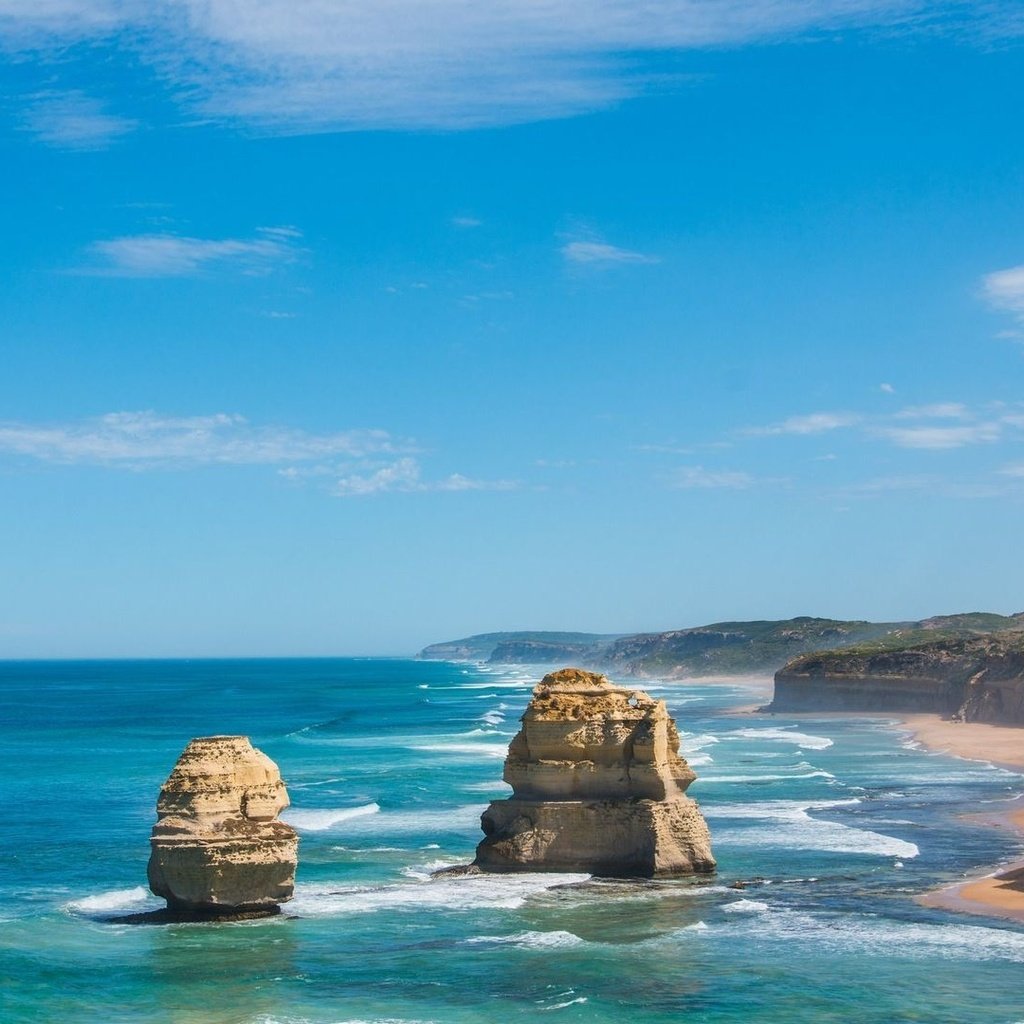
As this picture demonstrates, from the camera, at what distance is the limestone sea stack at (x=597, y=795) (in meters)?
34.1

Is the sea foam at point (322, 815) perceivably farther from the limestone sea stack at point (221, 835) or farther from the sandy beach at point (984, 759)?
the sandy beach at point (984, 759)

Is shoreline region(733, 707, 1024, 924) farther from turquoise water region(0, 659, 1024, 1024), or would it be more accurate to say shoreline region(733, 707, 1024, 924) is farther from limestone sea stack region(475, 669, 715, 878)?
limestone sea stack region(475, 669, 715, 878)

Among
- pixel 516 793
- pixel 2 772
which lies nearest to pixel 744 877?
pixel 516 793

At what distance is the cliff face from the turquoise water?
3807 centimetres

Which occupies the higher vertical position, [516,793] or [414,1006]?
[516,793]

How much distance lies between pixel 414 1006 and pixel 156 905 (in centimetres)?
1005

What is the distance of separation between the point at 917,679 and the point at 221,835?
91045 millimetres

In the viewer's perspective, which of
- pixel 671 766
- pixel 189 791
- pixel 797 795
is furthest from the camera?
pixel 797 795

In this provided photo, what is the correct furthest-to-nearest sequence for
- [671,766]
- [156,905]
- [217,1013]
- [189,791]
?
[671,766]
[156,905]
[189,791]
[217,1013]

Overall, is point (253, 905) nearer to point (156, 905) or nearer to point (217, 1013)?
point (156, 905)

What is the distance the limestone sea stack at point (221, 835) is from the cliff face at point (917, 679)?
74.0 metres

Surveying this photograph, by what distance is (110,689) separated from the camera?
189 metres

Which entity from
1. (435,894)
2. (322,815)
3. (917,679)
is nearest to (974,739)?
(917,679)

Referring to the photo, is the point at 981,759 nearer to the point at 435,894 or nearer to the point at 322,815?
the point at 322,815
